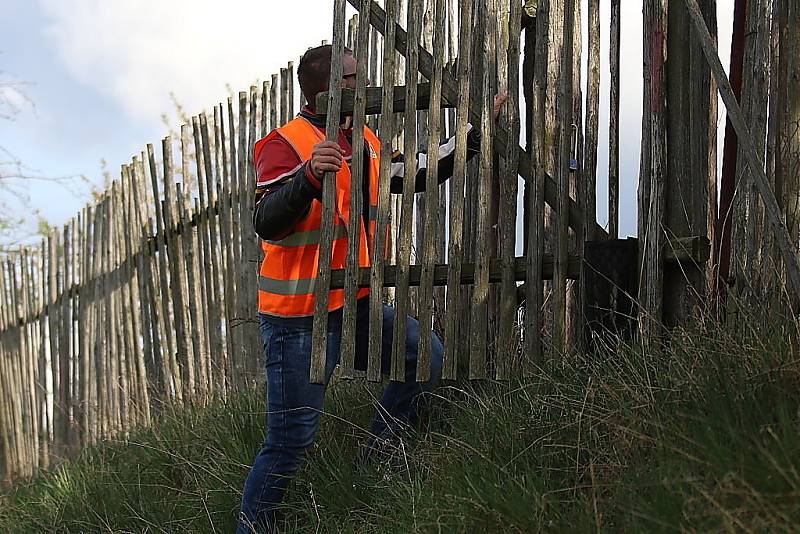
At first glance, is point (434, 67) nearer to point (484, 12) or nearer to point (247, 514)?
point (484, 12)

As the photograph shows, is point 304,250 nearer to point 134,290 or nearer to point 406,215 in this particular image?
point 406,215

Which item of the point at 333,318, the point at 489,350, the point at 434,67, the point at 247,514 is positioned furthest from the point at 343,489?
the point at 434,67

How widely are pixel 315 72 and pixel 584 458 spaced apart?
198 cm

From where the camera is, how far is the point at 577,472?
9.02ft

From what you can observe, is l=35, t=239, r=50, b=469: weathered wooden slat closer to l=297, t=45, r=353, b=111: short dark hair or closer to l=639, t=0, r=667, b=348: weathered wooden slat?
l=297, t=45, r=353, b=111: short dark hair

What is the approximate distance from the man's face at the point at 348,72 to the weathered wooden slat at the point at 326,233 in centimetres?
4

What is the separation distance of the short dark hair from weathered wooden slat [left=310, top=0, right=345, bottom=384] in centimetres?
13

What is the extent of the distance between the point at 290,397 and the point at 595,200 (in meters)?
1.33

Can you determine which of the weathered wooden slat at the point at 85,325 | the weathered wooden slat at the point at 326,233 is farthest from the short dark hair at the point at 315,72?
the weathered wooden slat at the point at 85,325

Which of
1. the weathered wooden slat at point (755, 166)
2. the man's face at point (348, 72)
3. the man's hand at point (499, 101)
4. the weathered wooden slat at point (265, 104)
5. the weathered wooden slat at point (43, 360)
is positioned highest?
the weathered wooden slat at point (265, 104)

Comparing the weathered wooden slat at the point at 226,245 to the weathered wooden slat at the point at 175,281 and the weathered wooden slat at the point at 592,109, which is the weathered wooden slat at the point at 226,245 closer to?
the weathered wooden slat at the point at 175,281

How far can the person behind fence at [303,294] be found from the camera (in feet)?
12.1

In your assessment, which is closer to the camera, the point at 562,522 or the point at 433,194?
the point at 562,522

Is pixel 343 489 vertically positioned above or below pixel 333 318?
below
